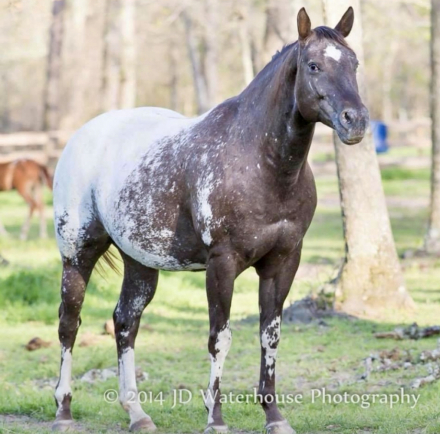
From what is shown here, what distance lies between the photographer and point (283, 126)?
15.8 ft

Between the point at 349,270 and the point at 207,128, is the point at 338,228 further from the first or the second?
the point at 207,128

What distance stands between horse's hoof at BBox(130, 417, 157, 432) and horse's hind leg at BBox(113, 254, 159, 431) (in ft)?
0.73

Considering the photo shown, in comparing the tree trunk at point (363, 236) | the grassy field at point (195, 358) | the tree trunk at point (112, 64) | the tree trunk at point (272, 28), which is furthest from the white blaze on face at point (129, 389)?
the tree trunk at point (112, 64)

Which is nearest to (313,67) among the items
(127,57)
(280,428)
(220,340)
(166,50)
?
(220,340)

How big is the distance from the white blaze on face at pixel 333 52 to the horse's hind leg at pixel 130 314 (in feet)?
6.94

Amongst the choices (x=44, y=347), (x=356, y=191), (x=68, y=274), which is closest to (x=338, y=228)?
(x=356, y=191)

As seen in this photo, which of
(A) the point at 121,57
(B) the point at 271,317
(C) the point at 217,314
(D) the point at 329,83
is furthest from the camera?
(A) the point at 121,57

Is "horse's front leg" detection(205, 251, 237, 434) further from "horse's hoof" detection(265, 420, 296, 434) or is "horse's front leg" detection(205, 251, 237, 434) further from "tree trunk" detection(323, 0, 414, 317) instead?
"tree trunk" detection(323, 0, 414, 317)

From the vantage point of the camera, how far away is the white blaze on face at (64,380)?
18.7ft

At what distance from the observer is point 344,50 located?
4.53 m

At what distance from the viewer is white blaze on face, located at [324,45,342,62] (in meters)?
4.49

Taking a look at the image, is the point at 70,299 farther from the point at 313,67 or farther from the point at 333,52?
the point at 333,52

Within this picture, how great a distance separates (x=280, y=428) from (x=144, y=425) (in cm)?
95

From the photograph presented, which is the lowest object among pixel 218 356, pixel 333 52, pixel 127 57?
pixel 218 356
